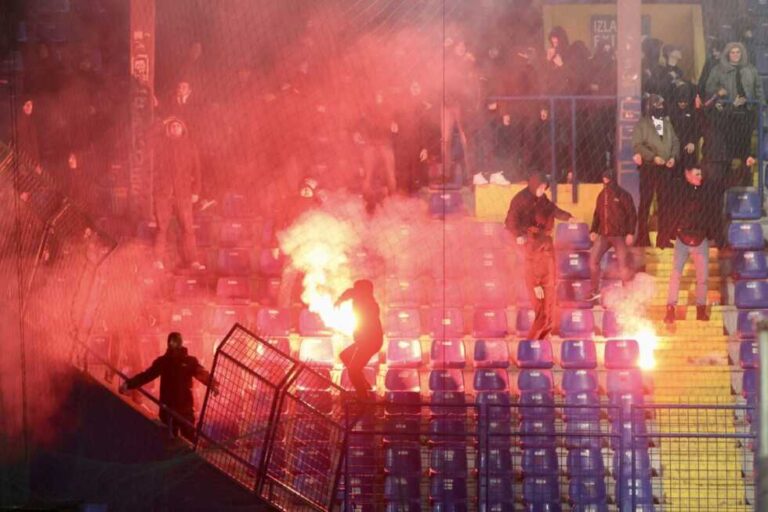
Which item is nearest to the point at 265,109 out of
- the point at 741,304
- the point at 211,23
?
the point at 211,23

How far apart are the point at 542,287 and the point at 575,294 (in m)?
0.87

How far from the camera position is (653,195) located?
18.1 metres

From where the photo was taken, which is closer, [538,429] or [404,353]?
[538,429]

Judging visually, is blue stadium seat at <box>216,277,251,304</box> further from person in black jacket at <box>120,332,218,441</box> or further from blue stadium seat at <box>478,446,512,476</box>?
blue stadium seat at <box>478,446,512,476</box>

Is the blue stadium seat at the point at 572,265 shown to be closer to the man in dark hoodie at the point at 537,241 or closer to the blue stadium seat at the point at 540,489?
the man in dark hoodie at the point at 537,241

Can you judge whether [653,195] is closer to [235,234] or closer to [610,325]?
[610,325]

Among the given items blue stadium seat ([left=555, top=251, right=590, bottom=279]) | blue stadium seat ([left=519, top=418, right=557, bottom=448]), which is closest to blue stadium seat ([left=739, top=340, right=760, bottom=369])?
blue stadium seat ([left=555, top=251, right=590, bottom=279])

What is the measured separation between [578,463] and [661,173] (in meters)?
5.54

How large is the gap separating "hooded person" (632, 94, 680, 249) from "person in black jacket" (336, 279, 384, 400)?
433cm

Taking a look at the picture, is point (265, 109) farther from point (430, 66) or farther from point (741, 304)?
point (741, 304)

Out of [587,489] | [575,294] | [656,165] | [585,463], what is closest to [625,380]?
[575,294]

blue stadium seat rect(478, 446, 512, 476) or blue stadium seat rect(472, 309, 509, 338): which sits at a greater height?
blue stadium seat rect(472, 309, 509, 338)

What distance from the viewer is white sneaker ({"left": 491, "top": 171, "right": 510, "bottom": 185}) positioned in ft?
63.1

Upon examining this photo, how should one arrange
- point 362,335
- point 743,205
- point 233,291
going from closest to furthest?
point 362,335 → point 233,291 → point 743,205
